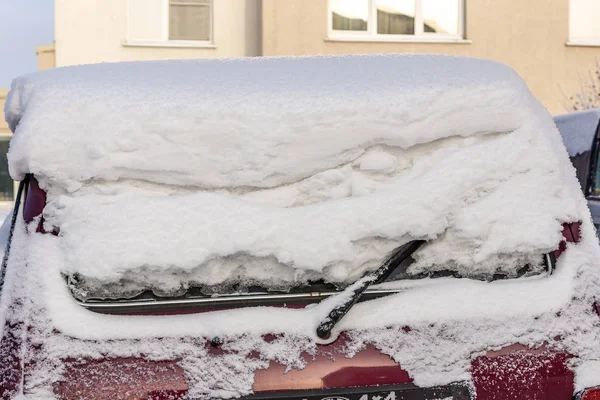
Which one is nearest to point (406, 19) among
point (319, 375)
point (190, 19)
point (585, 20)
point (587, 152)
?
point (585, 20)

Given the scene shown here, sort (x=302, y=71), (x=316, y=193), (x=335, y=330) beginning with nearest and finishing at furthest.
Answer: (x=335, y=330) → (x=316, y=193) → (x=302, y=71)

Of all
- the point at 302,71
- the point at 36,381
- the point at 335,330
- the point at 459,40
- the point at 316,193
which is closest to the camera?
the point at 36,381

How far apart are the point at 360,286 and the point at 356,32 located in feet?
34.0

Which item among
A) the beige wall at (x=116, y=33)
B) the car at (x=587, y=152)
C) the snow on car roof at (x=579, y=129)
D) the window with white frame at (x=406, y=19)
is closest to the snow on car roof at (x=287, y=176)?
the car at (x=587, y=152)

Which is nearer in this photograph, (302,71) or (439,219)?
(439,219)

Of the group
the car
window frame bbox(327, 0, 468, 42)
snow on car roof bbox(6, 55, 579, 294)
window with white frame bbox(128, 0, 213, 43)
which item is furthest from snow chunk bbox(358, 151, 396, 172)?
window with white frame bbox(128, 0, 213, 43)

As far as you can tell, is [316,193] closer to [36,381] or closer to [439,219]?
[439,219]

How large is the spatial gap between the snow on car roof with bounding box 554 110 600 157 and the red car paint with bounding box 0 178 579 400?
4.85m

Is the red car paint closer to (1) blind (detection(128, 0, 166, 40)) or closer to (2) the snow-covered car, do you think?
(2) the snow-covered car

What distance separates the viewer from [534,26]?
38.9 feet

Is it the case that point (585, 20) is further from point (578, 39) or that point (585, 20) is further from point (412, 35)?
point (412, 35)

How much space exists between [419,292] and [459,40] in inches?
417

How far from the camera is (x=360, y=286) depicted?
6.14 feet

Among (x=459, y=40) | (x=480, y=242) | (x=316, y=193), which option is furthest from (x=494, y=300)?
(x=459, y=40)
